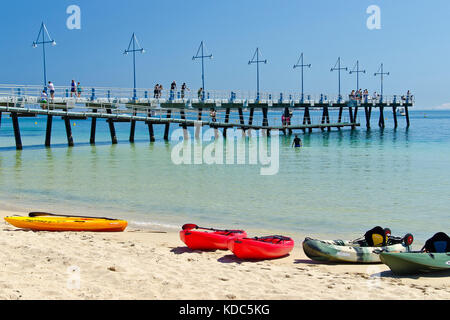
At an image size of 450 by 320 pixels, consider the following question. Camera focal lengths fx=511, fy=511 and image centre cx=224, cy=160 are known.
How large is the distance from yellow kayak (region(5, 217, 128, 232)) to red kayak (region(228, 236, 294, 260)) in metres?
2.86

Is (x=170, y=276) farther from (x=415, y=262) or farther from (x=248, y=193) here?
(x=248, y=193)

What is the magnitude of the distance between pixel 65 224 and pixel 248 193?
6.85m

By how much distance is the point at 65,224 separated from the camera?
9.52m

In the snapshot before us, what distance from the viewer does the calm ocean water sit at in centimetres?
1136

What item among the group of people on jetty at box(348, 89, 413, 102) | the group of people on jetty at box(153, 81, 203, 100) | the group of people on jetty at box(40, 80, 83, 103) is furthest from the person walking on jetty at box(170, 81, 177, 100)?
the group of people on jetty at box(348, 89, 413, 102)

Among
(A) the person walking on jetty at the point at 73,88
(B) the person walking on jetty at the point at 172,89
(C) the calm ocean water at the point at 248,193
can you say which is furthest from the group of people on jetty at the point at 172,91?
(C) the calm ocean water at the point at 248,193

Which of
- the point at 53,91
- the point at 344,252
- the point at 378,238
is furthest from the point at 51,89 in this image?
the point at 344,252

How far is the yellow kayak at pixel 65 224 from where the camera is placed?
9.50 m

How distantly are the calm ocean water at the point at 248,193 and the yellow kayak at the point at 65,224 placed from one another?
50.7 inches

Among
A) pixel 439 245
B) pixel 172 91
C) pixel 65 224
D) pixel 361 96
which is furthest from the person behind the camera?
pixel 361 96

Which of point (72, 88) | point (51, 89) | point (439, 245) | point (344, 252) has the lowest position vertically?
point (344, 252)

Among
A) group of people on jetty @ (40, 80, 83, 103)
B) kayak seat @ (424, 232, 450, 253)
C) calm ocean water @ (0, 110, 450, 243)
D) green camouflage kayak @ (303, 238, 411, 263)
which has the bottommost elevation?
calm ocean water @ (0, 110, 450, 243)

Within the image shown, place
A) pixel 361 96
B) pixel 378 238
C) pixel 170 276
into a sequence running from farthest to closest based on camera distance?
1. pixel 361 96
2. pixel 378 238
3. pixel 170 276

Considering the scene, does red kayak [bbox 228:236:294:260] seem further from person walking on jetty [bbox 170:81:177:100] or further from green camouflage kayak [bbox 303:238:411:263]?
person walking on jetty [bbox 170:81:177:100]
